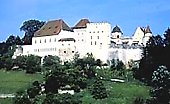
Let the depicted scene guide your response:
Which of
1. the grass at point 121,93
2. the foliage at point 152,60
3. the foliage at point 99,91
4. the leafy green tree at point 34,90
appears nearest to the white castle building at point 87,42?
the foliage at point 152,60

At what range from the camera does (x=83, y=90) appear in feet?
235

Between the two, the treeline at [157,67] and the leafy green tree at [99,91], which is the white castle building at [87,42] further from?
the leafy green tree at [99,91]

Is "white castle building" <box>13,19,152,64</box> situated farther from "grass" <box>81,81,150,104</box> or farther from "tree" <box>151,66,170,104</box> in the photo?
"tree" <box>151,66,170,104</box>

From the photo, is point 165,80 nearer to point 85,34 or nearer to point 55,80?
point 55,80

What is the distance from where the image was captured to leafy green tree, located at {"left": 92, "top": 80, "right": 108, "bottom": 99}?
67.6 metres

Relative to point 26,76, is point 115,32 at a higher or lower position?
higher

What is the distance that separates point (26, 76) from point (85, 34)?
14384 millimetres

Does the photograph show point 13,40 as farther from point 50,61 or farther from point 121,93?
point 121,93

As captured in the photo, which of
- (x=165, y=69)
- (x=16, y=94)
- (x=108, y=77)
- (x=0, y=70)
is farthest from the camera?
(x=0, y=70)

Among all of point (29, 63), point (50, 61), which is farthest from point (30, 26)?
point (29, 63)

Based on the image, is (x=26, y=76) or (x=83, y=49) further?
(x=83, y=49)

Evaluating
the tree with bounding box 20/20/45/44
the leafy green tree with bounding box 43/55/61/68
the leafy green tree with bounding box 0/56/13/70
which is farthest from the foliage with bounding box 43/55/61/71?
the tree with bounding box 20/20/45/44

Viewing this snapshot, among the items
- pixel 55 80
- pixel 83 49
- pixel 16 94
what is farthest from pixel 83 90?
pixel 83 49

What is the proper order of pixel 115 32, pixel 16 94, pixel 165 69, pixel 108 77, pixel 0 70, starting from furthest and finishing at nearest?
pixel 115 32 < pixel 0 70 < pixel 108 77 < pixel 165 69 < pixel 16 94
